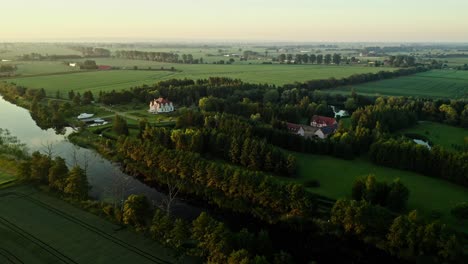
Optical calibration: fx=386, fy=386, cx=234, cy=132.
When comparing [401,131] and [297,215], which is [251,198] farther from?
[401,131]

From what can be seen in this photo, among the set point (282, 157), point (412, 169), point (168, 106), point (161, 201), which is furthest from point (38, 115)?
point (412, 169)

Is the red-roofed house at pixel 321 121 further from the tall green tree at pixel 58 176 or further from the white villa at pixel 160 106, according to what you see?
the tall green tree at pixel 58 176

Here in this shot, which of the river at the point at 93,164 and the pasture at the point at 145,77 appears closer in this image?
the river at the point at 93,164

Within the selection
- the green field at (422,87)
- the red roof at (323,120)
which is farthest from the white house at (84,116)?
the green field at (422,87)

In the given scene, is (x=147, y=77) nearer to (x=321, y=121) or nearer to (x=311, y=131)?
(x=321, y=121)

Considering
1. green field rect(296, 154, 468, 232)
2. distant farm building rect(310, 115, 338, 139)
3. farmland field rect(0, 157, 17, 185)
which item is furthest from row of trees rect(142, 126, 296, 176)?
farmland field rect(0, 157, 17, 185)
